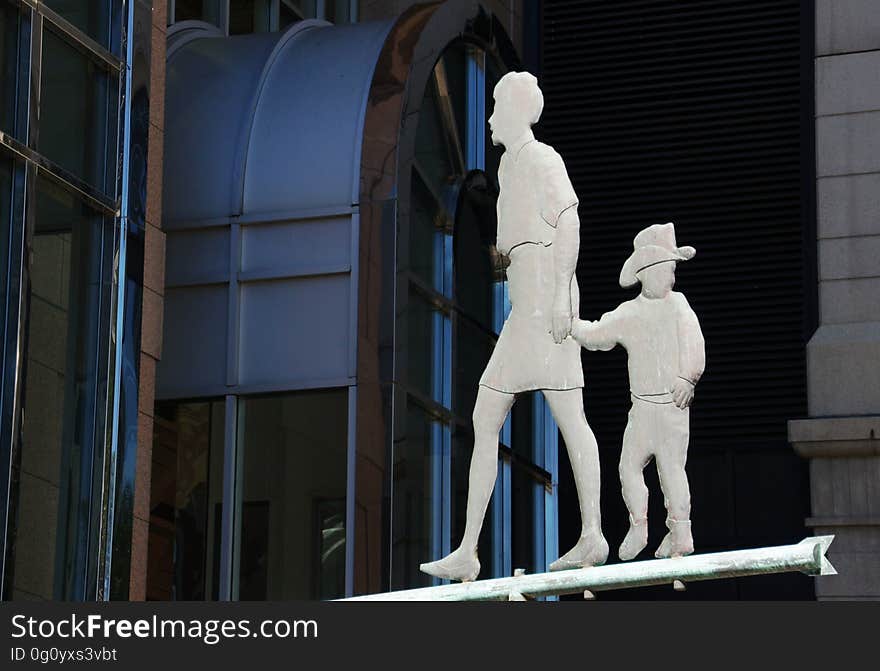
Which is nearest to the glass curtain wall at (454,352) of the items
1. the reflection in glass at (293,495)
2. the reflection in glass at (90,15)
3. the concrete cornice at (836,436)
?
the reflection in glass at (293,495)

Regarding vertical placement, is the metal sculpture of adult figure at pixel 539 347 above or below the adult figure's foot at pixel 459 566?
above

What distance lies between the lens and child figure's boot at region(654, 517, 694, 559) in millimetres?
11953

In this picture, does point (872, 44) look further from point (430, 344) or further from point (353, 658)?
point (353, 658)

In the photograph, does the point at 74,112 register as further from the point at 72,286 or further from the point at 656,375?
the point at 656,375

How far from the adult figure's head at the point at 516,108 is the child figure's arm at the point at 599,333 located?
1370 mm

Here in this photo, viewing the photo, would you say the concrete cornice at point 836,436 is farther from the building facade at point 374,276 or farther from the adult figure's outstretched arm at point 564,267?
the adult figure's outstretched arm at point 564,267

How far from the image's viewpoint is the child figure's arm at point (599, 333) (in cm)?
1242

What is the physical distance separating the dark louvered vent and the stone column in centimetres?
78

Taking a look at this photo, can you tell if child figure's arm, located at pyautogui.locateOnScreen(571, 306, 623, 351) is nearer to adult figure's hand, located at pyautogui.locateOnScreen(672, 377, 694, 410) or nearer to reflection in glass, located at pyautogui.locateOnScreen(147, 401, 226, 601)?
adult figure's hand, located at pyautogui.locateOnScreen(672, 377, 694, 410)

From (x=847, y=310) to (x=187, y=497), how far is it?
29.3 ft

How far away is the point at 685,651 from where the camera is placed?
9.29m

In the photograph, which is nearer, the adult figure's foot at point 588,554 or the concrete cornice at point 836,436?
the adult figure's foot at point 588,554

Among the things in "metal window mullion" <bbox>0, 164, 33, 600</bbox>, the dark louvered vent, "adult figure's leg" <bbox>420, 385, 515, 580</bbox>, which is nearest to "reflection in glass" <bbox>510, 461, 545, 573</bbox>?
the dark louvered vent

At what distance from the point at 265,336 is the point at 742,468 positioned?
298 inches
